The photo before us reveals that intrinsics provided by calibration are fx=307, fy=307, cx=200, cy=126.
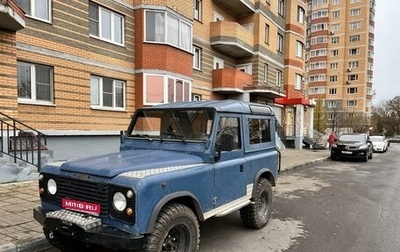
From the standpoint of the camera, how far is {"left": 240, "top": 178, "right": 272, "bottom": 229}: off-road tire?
5.19 meters

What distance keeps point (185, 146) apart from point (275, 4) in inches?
899

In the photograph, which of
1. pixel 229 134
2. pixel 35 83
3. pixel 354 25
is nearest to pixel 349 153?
pixel 229 134

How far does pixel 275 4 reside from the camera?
24031 mm

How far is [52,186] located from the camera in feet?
12.1

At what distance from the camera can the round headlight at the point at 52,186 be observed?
365cm

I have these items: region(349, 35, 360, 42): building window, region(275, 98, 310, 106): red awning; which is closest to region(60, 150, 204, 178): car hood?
region(275, 98, 310, 106): red awning

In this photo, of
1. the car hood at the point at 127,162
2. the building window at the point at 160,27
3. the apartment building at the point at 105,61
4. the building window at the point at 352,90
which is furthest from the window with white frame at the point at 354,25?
the car hood at the point at 127,162

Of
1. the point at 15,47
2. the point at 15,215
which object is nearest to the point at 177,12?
the point at 15,47

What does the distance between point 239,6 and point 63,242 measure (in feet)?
63.7

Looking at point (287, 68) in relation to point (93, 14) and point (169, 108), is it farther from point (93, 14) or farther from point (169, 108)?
point (169, 108)

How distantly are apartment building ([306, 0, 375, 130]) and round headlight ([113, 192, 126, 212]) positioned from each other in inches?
2392

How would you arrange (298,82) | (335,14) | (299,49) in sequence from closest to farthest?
1. (299,49)
2. (298,82)
3. (335,14)

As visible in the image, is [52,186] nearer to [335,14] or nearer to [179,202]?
[179,202]

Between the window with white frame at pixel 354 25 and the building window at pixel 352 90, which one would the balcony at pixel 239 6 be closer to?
the building window at pixel 352 90
